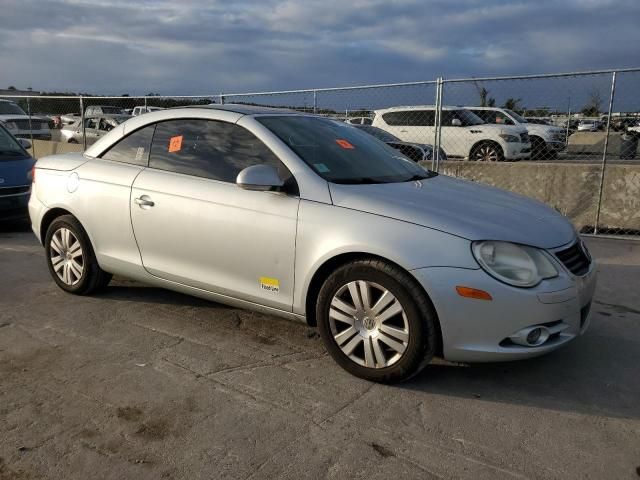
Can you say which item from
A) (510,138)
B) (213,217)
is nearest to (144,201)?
(213,217)

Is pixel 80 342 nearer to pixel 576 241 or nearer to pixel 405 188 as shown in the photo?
pixel 405 188

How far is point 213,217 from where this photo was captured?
151 inches

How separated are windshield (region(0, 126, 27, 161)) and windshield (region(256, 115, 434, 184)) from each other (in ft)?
18.5

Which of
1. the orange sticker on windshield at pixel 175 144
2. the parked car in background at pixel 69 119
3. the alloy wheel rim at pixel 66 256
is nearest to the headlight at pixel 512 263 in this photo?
the orange sticker on windshield at pixel 175 144

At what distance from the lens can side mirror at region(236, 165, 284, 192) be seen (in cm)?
355

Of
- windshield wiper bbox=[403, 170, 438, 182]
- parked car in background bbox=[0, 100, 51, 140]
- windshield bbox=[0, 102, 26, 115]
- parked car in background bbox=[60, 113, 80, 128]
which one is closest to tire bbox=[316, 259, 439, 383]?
windshield wiper bbox=[403, 170, 438, 182]

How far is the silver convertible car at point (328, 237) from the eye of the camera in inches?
124

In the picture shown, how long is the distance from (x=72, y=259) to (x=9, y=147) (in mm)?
4617

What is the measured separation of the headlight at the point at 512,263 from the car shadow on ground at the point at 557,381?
684 mm

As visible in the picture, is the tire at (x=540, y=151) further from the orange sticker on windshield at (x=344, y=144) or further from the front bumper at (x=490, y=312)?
the front bumper at (x=490, y=312)

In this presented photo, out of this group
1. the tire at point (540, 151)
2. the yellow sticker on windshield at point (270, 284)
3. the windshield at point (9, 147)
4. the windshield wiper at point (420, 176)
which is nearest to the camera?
the yellow sticker on windshield at point (270, 284)

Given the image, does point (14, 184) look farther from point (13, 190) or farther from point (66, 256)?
point (66, 256)

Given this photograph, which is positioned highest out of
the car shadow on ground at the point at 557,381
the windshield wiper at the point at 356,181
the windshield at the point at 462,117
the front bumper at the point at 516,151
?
the windshield at the point at 462,117

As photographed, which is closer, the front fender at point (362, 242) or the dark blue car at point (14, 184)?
the front fender at point (362, 242)
